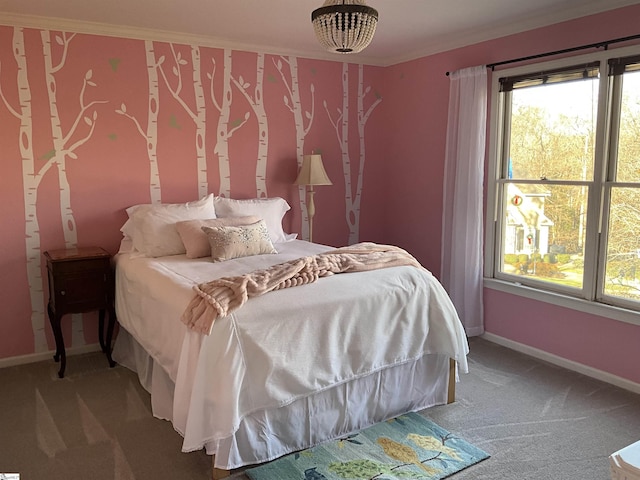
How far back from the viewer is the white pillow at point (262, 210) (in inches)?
157

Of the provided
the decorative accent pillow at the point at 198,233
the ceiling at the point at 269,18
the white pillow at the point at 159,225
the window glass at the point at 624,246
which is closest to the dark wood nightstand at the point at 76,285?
the white pillow at the point at 159,225

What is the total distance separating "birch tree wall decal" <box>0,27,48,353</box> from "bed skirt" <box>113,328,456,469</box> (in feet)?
3.30

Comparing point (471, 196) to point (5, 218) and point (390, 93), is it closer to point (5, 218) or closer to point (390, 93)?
point (390, 93)

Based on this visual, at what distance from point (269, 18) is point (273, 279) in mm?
1923

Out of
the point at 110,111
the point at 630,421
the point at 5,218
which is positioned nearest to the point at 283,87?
the point at 110,111

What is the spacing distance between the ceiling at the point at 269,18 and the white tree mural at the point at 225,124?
21cm

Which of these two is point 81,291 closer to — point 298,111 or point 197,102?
point 197,102

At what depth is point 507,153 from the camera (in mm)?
3967

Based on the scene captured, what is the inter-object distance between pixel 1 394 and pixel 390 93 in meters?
3.93

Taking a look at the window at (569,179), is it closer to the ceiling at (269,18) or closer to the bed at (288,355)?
the ceiling at (269,18)

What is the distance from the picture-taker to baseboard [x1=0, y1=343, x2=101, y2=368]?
3.61m

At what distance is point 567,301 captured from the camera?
351cm

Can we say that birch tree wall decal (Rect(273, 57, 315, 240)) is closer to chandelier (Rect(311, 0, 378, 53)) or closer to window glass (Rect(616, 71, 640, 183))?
chandelier (Rect(311, 0, 378, 53))

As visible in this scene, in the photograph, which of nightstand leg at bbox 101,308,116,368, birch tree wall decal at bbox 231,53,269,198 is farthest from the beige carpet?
birch tree wall decal at bbox 231,53,269,198
